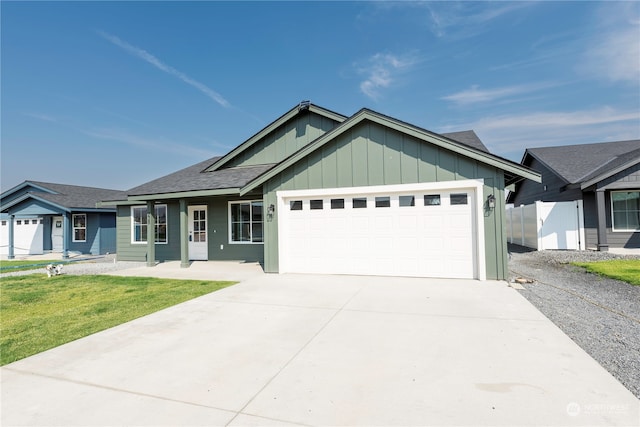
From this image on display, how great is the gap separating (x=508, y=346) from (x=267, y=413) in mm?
2973

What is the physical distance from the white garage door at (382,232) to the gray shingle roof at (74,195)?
→ 1095 centimetres

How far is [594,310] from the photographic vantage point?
5.17 meters

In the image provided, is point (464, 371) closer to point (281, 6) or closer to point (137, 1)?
point (281, 6)

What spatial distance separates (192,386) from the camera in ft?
9.38

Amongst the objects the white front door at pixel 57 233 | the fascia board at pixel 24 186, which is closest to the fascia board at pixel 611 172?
the white front door at pixel 57 233

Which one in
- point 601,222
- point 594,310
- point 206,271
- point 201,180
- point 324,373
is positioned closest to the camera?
point 324,373

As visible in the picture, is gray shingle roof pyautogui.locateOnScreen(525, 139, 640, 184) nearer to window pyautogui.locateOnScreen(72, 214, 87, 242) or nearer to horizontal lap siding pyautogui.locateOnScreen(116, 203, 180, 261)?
horizontal lap siding pyautogui.locateOnScreen(116, 203, 180, 261)

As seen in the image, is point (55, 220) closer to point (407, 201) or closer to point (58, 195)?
point (58, 195)

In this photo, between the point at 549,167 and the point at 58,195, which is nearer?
the point at 549,167

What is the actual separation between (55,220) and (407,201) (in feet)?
70.4

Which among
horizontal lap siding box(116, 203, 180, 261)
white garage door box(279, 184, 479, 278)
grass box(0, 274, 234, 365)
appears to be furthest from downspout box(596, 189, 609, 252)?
horizontal lap siding box(116, 203, 180, 261)

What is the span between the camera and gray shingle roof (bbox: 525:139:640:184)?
47.1 feet

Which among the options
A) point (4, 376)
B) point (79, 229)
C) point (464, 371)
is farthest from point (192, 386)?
point (79, 229)

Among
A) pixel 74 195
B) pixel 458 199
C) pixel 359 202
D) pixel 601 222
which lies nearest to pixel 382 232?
pixel 359 202
